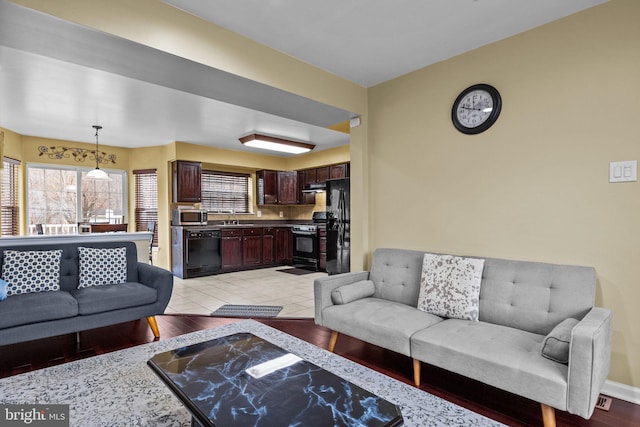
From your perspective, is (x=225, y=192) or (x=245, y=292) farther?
(x=225, y=192)

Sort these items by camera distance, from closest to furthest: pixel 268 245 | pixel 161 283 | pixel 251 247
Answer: pixel 161 283, pixel 251 247, pixel 268 245

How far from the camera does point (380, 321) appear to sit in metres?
2.38

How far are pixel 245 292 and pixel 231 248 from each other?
184 centimetres

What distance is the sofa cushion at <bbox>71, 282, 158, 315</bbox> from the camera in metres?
2.80

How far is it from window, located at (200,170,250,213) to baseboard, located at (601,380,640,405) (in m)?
6.64

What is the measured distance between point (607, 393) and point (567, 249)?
933 millimetres

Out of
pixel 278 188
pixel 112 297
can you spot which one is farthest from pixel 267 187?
pixel 112 297

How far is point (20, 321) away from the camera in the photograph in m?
2.49

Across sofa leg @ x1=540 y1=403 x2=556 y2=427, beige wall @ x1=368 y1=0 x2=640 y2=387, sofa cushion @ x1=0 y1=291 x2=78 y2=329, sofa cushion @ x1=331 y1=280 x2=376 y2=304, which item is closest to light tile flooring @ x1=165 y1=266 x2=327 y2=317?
sofa cushion @ x1=331 y1=280 x2=376 y2=304

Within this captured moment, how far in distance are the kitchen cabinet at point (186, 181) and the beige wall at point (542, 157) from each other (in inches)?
171

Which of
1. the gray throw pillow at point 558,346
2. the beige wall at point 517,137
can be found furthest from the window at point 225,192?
the gray throw pillow at point 558,346

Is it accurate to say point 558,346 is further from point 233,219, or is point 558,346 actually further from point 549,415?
point 233,219

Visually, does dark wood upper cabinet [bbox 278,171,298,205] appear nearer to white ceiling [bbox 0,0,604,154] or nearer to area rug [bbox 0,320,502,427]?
white ceiling [bbox 0,0,604,154]

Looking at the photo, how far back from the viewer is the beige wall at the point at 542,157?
7.06 feet
